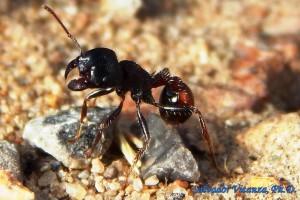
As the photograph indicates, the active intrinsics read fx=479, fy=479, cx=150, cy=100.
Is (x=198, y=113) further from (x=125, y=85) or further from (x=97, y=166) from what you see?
(x=97, y=166)

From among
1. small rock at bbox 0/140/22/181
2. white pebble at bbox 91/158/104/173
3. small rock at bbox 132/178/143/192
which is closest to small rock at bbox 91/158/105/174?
white pebble at bbox 91/158/104/173

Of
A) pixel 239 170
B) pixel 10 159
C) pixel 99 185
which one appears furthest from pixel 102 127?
pixel 239 170

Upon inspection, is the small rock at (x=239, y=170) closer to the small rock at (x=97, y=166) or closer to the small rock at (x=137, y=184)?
the small rock at (x=137, y=184)

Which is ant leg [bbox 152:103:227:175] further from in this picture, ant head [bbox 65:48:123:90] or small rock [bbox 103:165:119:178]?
small rock [bbox 103:165:119:178]

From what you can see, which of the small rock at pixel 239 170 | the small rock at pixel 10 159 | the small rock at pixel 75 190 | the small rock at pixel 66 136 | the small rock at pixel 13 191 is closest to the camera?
the small rock at pixel 13 191

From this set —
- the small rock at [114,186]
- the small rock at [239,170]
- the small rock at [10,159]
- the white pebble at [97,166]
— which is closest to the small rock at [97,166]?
the white pebble at [97,166]

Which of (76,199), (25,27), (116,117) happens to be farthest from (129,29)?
(76,199)
